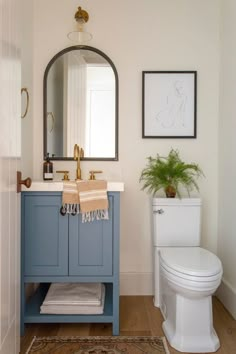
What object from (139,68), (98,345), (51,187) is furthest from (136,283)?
(139,68)

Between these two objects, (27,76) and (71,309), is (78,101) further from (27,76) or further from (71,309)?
(71,309)

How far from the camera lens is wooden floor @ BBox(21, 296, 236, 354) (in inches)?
69.0

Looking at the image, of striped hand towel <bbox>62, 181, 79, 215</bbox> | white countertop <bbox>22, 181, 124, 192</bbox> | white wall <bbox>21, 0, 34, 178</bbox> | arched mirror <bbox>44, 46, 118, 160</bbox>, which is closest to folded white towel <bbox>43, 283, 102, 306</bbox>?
striped hand towel <bbox>62, 181, 79, 215</bbox>

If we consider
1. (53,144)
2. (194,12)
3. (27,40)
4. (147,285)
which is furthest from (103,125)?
(147,285)

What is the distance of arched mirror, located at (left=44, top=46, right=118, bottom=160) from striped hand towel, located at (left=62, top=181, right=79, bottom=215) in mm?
622

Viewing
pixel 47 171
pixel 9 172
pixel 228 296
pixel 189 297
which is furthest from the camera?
pixel 47 171

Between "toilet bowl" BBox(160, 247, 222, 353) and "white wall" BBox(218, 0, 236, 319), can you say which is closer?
"toilet bowl" BBox(160, 247, 222, 353)

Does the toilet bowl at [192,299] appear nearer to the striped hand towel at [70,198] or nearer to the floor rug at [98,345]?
the floor rug at [98,345]

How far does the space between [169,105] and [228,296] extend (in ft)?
4.92

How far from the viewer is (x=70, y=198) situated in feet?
5.84

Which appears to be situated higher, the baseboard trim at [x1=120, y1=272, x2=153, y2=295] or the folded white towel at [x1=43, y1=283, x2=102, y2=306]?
the folded white towel at [x1=43, y1=283, x2=102, y2=306]

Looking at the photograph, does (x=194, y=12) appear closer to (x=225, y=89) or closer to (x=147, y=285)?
(x=225, y=89)

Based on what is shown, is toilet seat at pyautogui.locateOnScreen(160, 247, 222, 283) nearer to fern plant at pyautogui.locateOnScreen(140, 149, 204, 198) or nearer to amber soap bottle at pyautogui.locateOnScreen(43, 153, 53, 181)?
fern plant at pyautogui.locateOnScreen(140, 149, 204, 198)

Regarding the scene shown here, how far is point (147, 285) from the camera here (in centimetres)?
240
